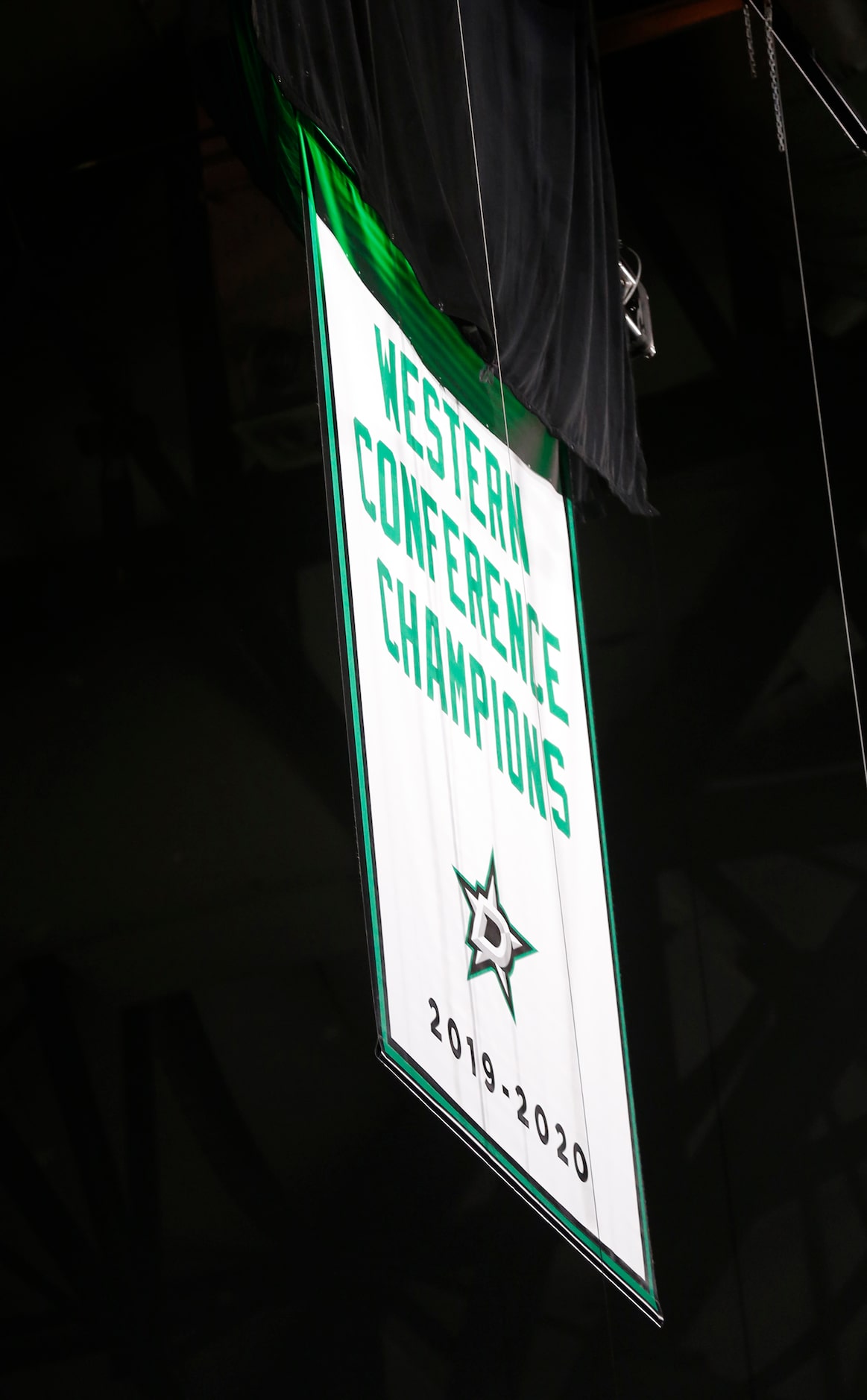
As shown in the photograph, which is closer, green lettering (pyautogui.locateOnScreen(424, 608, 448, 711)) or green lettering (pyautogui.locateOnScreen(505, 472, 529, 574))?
green lettering (pyautogui.locateOnScreen(424, 608, 448, 711))

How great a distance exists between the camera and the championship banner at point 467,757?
9.36ft

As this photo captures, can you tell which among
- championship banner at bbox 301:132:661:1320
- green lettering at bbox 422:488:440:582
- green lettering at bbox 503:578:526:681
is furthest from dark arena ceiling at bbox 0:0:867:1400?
green lettering at bbox 422:488:440:582

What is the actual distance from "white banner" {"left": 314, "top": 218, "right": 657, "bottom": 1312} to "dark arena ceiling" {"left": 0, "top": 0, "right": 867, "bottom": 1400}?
283cm

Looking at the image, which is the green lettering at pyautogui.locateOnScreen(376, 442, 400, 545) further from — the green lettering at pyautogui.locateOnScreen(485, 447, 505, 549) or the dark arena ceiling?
the dark arena ceiling

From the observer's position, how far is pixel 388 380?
10.6 ft

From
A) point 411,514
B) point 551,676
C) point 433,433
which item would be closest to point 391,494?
point 411,514

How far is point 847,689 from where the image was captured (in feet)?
22.3

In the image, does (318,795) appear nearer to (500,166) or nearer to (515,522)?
(515,522)

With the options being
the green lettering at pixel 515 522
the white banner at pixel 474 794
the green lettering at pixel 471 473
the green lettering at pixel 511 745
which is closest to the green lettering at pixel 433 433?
the white banner at pixel 474 794

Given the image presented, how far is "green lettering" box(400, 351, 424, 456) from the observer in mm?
3273

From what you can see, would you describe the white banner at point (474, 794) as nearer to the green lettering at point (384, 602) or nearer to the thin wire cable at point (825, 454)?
the green lettering at point (384, 602)

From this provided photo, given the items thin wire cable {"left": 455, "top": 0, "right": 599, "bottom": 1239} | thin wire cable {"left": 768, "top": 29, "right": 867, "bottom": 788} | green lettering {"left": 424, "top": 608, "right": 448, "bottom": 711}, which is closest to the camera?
green lettering {"left": 424, "top": 608, "right": 448, "bottom": 711}

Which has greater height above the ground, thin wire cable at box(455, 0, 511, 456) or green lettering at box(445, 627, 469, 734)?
thin wire cable at box(455, 0, 511, 456)

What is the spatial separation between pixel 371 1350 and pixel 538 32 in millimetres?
4701
